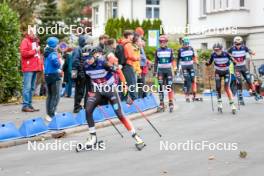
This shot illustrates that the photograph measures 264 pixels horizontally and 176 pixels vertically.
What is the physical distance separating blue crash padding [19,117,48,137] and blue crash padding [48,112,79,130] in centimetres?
37

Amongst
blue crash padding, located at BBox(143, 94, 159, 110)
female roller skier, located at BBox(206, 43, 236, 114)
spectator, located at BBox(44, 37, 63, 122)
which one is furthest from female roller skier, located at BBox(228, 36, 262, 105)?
spectator, located at BBox(44, 37, 63, 122)

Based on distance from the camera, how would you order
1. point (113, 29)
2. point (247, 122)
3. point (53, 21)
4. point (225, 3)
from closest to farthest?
point (247, 122)
point (225, 3)
point (113, 29)
point (53, 21)

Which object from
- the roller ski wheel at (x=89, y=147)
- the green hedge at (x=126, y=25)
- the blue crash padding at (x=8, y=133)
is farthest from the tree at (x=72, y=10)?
the roller ski wheel at (x=89, y=147)

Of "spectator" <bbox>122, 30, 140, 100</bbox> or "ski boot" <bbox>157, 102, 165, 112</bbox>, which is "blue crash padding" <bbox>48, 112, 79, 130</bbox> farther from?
"ski boot" <bbox>157, 102, 165, 112</bbox>

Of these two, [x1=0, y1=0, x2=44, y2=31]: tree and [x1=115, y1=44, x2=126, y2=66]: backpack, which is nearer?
[x1=115, y1=44, x2=126, y2=66]: backpack

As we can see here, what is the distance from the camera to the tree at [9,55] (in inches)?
792

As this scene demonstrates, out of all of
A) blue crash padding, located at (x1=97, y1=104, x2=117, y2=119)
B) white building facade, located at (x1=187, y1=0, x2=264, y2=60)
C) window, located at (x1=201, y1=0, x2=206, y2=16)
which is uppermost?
window, located at (x1=201, y1=0, x2=206, y2=16)

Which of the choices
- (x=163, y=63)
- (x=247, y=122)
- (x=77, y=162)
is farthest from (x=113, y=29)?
(x=77, y=162)

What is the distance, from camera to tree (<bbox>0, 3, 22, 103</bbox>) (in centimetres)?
2012

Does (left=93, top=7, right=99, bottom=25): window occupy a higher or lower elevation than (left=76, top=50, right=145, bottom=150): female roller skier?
higher

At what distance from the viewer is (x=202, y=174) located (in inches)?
369

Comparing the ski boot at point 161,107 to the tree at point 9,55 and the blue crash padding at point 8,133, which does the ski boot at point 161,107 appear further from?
the blue crash padding at point 8,133

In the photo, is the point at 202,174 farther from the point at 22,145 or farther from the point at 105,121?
the point at 105,121

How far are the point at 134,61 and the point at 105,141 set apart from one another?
510cm
